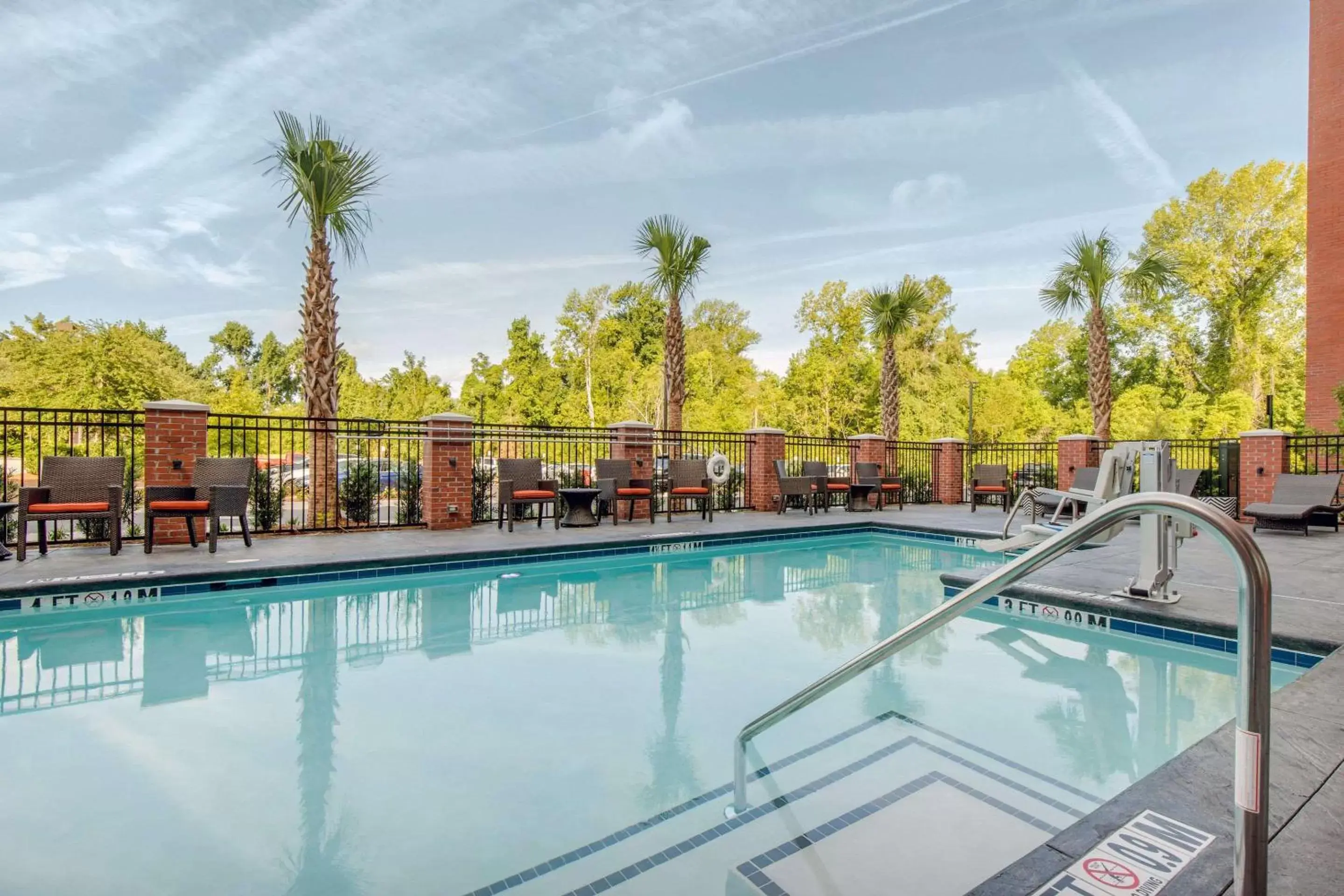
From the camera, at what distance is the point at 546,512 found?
34.1 feet

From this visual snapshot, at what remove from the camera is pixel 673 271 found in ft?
42.2

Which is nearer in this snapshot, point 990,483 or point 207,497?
point 207,497

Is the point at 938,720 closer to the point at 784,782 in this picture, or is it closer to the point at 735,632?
the point at 784,782

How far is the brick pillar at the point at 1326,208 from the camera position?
1388 centimetres

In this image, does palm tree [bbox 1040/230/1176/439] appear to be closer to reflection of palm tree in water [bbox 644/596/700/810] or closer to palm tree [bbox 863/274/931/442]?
palm tree [bbox 863/274/931/442]

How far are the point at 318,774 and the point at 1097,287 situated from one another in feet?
53.6

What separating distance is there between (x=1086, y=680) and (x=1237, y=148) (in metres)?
25.7

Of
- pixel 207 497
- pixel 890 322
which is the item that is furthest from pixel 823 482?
pixel 207 497

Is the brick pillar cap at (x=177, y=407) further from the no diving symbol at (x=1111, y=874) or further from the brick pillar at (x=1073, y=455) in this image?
the brick pillar at (x=1073, y=455)

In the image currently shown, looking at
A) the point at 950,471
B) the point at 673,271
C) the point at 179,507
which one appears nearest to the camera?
the point at 179,507

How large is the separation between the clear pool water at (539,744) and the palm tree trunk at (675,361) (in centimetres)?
802

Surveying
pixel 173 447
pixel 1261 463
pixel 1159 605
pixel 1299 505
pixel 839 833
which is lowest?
pixel 839 833

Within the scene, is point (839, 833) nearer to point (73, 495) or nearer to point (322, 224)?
point (73, 495)

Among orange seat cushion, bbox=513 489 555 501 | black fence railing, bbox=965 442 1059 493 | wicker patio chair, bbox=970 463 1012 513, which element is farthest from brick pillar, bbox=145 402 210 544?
black fence railing, bbox=965 442 1059 493
